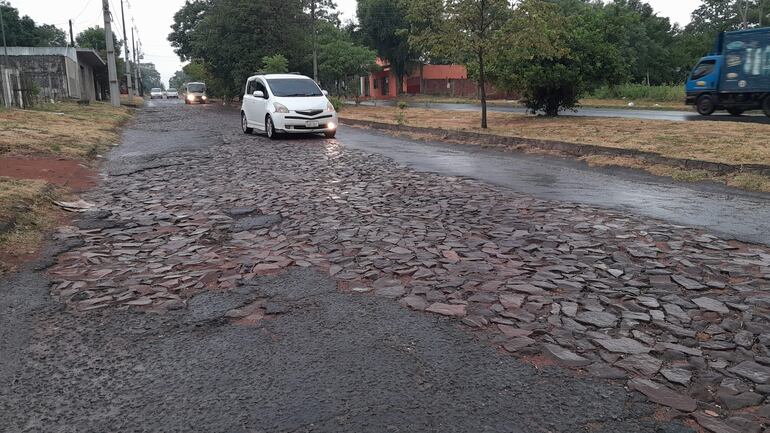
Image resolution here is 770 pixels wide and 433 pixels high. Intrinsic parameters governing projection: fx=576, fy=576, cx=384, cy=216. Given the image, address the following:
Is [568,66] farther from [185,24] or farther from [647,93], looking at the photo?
[185,24]

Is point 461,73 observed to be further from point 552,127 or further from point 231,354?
point 231,354

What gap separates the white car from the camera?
54.8 feet

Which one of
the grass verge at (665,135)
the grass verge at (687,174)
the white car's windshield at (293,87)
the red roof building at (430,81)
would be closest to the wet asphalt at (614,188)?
the grass verge at (687,174)

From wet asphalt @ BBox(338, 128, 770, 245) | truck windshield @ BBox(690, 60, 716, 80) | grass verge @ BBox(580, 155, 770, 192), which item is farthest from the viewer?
truck windshield @ BBox(690, 60, 716, 80)

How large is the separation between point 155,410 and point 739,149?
41.4 ft

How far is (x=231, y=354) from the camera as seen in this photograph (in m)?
3.29

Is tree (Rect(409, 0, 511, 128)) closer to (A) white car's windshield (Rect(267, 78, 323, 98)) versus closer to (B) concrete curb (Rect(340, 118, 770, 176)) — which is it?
(B) concrete curb (Rect(340, 118, 770, 176))

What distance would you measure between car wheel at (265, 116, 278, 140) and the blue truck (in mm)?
18112

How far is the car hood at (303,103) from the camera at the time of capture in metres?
16.8

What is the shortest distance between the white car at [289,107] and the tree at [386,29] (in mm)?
43377

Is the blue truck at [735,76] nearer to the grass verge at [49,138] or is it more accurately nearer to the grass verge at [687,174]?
the grass verge at [687,174]

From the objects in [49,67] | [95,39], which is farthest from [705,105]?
[95,39]

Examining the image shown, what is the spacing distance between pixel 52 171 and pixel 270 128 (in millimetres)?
7920

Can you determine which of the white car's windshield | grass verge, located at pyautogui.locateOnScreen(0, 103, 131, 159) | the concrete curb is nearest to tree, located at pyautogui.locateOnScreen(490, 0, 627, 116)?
the concrete curb
